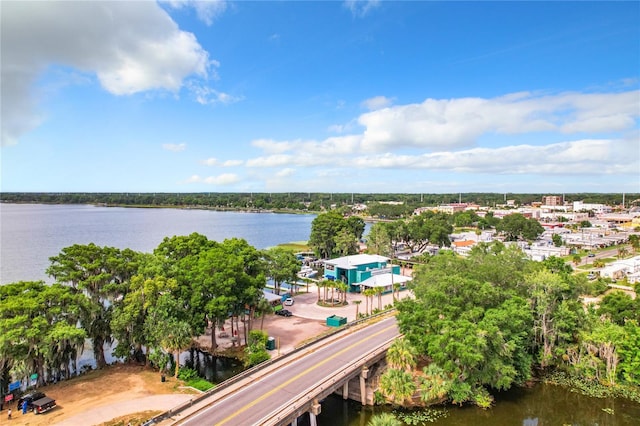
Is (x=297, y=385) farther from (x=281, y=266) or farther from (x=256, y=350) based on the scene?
(x=281, y=266)

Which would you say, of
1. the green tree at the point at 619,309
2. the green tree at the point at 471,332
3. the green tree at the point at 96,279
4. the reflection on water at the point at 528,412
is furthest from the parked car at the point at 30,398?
the green tree at the point at 619,309

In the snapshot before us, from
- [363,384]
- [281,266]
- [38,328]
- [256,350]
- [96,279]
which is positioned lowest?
[363,384]

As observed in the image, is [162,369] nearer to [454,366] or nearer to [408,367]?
[408,367]

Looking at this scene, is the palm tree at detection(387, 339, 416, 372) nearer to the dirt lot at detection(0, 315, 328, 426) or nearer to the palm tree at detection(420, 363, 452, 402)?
the palm tree at detection(420, 363, 452, 402)

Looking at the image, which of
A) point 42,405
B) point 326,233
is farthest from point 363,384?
point 326,233

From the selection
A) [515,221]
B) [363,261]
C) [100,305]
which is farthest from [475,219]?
[100,305]

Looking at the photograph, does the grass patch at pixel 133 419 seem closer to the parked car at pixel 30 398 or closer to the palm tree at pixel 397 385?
the parked car at pixel 30 398
